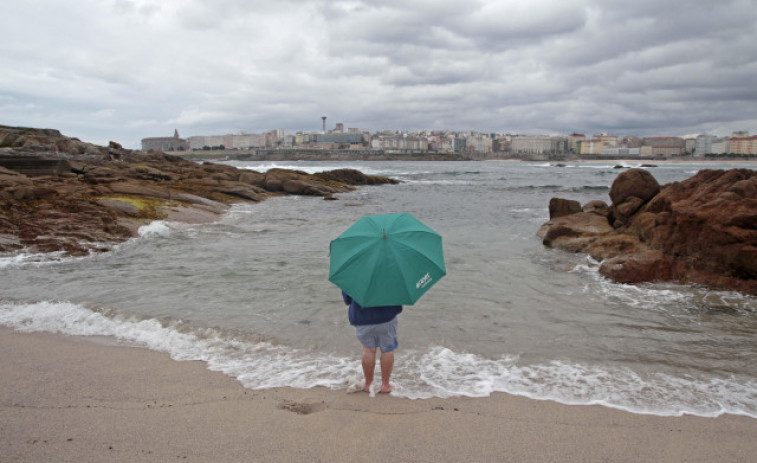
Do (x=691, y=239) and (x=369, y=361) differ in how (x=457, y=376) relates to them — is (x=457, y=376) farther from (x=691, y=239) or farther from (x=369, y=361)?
(x=691, y=239)

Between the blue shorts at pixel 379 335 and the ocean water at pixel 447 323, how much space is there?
1.57ft

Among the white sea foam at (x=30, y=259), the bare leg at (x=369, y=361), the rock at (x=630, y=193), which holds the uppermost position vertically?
the rock at (x=630, y=193)

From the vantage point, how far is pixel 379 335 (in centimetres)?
438

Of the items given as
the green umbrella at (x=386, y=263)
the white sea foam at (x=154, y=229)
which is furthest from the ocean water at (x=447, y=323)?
the white sea foam at (x=154, y=229)

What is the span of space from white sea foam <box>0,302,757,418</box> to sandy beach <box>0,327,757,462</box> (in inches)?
7.9

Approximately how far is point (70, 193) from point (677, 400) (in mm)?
18005

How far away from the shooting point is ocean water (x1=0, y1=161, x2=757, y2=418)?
4.84 metres

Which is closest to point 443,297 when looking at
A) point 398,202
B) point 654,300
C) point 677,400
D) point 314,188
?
point 654,300

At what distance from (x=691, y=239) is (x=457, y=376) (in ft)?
→ 23.3

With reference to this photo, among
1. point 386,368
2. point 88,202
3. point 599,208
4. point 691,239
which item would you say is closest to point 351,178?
point 599,208

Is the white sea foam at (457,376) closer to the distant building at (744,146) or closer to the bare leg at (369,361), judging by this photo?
the bare leg at (369,361)

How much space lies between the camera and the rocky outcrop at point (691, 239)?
8703 millimetres

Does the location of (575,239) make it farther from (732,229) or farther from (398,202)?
(398,202)

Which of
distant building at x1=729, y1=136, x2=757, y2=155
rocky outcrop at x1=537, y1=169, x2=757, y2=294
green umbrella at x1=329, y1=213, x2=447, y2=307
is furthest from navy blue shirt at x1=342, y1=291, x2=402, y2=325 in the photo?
distant building at x1=729, y1=136, x2=757, y2=155
